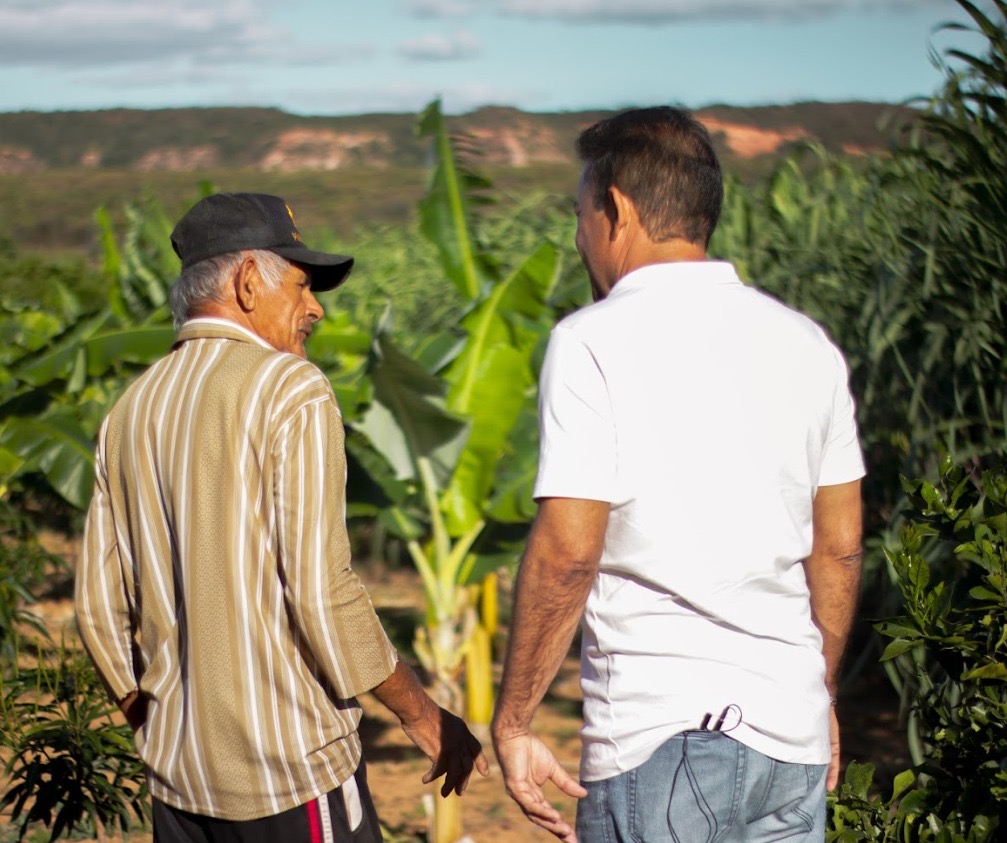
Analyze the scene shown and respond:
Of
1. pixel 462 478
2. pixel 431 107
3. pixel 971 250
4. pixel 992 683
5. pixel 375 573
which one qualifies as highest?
pixel 431 107

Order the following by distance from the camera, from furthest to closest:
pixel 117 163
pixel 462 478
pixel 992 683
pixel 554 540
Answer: pixel 117 163 < pixel 462 478 < pixel 992 683 < pixel 554 540

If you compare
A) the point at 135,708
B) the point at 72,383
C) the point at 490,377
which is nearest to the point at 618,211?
the point at 135,708

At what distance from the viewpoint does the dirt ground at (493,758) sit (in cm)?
512

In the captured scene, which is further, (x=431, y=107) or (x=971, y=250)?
(x=431, y=107)

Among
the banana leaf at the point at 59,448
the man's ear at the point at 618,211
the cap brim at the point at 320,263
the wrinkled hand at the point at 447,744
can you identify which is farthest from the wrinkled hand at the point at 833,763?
the banana leaf at the point at 59,448

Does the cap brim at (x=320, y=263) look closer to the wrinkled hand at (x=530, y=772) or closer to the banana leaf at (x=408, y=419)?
the wrinkled hand at (x=530, y=772)

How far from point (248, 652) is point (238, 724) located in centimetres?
12

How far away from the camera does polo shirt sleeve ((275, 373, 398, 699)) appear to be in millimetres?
1939

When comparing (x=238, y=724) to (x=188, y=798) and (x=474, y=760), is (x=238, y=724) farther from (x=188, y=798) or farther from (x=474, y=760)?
(x=474, y=760)

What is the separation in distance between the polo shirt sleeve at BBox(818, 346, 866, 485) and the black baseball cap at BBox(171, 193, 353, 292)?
2.98 ft

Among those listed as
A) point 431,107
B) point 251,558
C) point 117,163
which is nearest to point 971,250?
point 431,107

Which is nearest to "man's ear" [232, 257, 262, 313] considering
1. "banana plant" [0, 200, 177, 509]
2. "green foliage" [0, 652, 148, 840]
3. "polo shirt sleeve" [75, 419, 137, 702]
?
"polo shirt sleeve" [75, 419, 137, 702]

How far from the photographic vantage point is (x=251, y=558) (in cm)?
197

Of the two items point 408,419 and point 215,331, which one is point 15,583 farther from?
point 215,331
